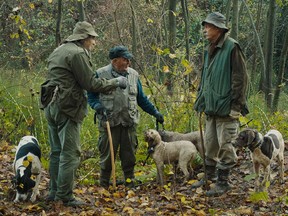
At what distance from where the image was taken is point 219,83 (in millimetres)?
7414

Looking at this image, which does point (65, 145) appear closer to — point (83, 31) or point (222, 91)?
point (83, 31)

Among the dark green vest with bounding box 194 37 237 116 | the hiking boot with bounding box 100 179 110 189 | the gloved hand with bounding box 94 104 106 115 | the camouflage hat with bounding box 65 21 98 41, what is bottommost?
the hiking boot with bounding box 100 179 110 189

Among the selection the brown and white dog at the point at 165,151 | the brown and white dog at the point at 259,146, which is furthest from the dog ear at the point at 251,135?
the brown and white dog at the point at 165,151

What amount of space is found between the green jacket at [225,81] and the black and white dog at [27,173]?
8.67 feet

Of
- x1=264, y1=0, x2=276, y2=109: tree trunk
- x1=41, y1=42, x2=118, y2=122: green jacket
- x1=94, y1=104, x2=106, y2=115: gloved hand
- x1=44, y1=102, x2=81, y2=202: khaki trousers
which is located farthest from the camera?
x1=264, y1=0, x2=276, y2=109: tree trunk

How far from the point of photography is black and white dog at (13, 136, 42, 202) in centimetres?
A: 712

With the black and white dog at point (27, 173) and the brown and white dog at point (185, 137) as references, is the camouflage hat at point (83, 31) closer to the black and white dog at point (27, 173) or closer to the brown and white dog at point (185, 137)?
the black and white dog at point (27, 173)

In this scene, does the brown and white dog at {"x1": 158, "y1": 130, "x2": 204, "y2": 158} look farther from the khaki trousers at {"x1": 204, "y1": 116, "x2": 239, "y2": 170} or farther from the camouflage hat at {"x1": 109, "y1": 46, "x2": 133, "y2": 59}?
the camouflage hat at {"x1": 109, "y1": 46, "x2": 133, "y2": 59}

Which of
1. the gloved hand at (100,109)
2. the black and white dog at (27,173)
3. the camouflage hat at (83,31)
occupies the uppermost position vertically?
the camouflage hat at (83,31)

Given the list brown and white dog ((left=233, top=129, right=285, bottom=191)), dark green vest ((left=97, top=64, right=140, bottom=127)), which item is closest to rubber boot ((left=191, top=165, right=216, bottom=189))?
brown and white dog ((left=233, top=129, right=285, bottom=191))

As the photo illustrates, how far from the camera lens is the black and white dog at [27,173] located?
23.4 ft

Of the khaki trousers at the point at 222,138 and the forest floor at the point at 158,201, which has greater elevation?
the khaki trousers at the point at 222,138

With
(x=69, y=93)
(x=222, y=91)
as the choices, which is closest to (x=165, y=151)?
(x=222, y=91)

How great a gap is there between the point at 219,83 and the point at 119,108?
1616 mm
